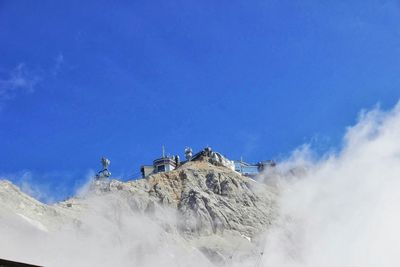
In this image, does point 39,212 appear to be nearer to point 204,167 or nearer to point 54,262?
point 54,262

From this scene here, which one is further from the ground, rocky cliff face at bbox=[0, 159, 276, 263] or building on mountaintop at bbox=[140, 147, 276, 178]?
building on mountaintop at bbox=[140, 147, 276, 178]

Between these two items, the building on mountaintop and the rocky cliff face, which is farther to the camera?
the building on mountaintop

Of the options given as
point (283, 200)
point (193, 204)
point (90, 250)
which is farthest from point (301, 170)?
point (90, 250)

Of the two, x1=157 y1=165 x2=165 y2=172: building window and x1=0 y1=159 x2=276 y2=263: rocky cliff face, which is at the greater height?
x1=157 y1=165 x2=165 y2=172: building window

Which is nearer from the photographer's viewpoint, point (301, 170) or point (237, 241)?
point (237, 241)

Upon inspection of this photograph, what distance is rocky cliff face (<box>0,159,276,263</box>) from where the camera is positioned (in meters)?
97.9

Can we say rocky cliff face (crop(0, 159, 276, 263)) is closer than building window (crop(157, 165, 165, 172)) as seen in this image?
Yes

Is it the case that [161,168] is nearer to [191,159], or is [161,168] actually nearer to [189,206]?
[191,159]

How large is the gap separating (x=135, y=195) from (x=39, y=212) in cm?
2245

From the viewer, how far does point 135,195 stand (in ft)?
378

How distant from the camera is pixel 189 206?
117 metres

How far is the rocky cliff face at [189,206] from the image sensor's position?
321 ft

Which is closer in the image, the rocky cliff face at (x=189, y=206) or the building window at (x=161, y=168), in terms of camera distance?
the rocky cliff face at (x=189, y=206)

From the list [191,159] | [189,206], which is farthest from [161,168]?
[189,206]
